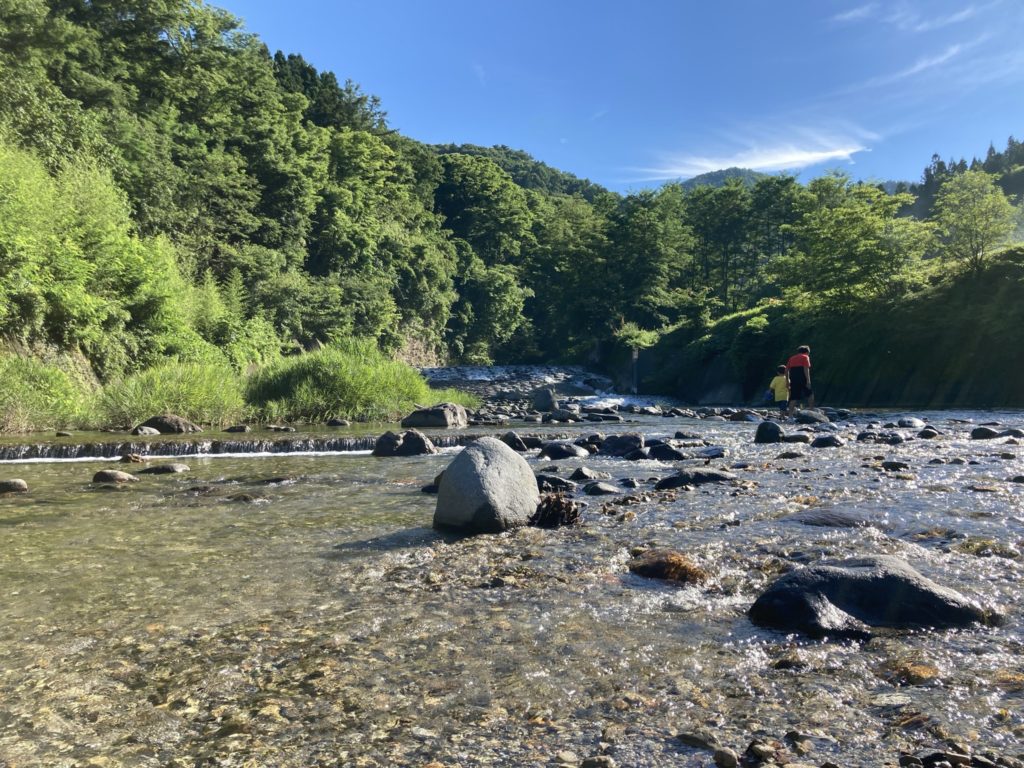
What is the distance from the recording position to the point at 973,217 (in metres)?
26.1

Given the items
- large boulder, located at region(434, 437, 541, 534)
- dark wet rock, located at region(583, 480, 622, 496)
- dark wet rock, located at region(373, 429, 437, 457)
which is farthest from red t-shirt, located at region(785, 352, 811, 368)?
large boulder, located at region(434, 437, 541, 534)

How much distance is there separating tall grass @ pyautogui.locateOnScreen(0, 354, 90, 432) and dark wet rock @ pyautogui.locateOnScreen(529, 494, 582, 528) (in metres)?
14.3

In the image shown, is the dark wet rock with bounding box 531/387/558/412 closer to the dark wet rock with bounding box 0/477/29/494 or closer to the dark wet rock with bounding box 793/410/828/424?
the dark wet rock with bounding box 793/410/828/424

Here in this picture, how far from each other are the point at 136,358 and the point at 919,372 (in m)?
30.2

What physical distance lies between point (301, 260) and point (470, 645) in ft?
133

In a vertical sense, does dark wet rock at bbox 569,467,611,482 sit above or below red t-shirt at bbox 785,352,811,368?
below

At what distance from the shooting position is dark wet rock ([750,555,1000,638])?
3.58 meters

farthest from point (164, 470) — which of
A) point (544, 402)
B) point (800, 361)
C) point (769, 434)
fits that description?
point (544, 402)

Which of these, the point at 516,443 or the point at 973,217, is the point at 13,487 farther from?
the point at 973,217

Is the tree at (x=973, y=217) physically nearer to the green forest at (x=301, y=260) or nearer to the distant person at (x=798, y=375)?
the green forest at (x=301, y=260)

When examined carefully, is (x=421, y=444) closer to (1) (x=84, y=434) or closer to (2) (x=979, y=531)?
(1) (x=84, y=434)

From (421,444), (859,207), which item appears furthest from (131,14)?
(859,207)

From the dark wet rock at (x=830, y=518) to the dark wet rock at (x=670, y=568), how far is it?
197cm

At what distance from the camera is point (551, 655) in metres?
3.33
